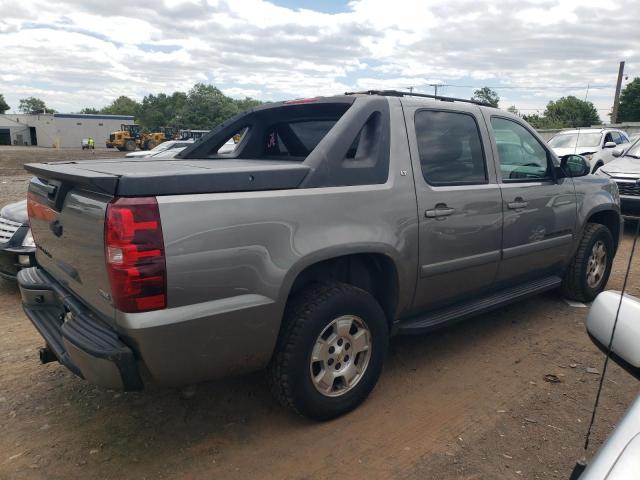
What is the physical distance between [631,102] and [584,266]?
6348 cm

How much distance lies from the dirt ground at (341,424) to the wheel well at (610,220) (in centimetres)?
160

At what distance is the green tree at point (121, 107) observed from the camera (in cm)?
12569

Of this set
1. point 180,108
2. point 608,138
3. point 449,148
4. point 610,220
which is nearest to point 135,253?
point 449,148

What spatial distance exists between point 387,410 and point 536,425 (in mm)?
848

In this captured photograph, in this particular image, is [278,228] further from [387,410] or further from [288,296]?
[387,410]

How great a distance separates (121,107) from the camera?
5221 inches

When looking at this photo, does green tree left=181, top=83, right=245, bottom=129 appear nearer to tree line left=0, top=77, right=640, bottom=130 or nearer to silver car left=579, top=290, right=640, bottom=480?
tree line left=0, top=77, right=640, bottom=130

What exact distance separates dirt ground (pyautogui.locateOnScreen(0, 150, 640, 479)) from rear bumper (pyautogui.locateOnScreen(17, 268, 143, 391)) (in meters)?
0.52

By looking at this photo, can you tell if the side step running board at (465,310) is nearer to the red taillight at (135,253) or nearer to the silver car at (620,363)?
the silver car at (620,363)

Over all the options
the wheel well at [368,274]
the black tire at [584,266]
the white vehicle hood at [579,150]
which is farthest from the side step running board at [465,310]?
the white vehicle hood at [579,150]

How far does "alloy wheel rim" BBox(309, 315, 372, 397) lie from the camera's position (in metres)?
2.82

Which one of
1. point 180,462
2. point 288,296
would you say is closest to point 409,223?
point 288,296

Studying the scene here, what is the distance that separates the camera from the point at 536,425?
2932 mm

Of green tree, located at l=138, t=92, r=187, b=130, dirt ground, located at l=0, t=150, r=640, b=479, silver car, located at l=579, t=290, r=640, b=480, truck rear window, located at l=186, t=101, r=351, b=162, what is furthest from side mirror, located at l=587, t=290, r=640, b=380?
green tree, located at l=138, t=92, r=187, b=130
